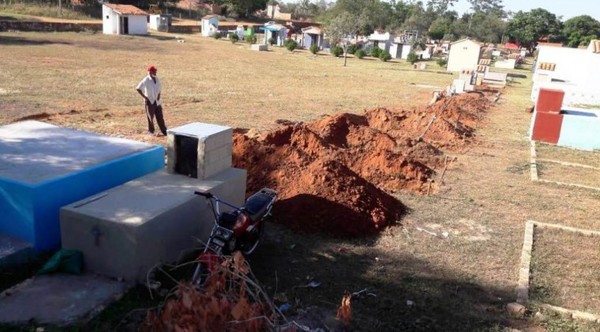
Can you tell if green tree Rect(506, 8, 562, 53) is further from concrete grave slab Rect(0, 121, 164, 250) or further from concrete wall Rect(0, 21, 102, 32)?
concrete grave slab Rect(0, 121, 164, 250)

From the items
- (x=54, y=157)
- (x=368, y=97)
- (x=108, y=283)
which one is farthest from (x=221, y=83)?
(x=108, y=283)

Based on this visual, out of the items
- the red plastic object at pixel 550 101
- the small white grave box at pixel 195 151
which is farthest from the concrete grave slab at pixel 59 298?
the red plastic object at pixel 550 101

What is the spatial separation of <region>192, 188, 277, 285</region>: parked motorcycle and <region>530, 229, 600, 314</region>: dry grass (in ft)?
10.6

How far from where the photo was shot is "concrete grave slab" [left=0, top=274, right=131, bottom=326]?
445 centimetres

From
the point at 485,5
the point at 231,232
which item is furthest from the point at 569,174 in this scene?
the point at 485,5

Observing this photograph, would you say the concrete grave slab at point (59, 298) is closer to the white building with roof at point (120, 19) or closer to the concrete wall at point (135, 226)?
the concrete wall at point (135, 226)

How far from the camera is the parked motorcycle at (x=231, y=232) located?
505 centimetres

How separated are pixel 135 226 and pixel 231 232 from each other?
3.17 feet

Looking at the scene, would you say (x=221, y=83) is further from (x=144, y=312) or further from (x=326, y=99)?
(x=144, y=312)

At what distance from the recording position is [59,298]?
4.75 meters

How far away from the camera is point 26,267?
5332 mm

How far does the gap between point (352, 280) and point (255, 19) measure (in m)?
80.3

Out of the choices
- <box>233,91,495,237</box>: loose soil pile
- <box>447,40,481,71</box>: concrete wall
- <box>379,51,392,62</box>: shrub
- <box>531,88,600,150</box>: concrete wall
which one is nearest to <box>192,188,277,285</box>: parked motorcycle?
<box>233,91,495,237</box>: loose soil pile

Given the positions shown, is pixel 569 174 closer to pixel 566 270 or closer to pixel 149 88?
pixel 566 270
